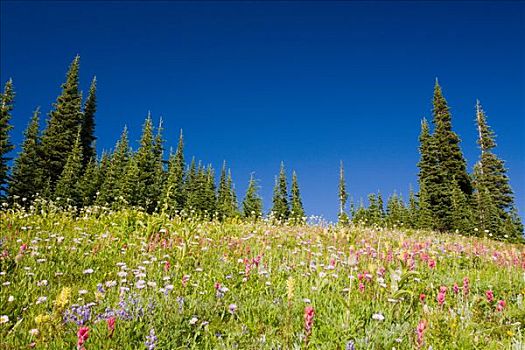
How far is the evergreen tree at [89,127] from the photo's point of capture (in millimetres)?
51344

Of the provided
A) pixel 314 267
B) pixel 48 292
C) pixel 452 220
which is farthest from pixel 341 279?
pixel 452 220

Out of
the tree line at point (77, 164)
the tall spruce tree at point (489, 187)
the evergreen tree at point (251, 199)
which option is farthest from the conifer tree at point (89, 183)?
the tall spruce tree at point (489, 187)

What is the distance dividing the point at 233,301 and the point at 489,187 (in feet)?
158

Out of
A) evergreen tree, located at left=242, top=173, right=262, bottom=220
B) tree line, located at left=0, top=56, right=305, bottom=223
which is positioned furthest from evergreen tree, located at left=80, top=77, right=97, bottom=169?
evergreen tree, located at left=242, top=173, right=262, bottom=220

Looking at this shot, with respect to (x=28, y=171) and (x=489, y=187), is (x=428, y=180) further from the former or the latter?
(x=28, y=171)

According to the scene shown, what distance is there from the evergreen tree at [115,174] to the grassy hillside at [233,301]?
39.2m

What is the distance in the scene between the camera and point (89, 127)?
5272 centimetres

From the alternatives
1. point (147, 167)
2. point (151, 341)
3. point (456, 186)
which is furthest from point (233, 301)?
point (147, 167)

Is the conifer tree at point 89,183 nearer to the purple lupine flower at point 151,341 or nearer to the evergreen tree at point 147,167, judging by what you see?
the evergreen tree at point 147,167

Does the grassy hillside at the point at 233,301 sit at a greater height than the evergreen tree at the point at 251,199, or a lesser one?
lesser

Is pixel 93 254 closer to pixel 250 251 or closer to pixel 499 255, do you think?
pixel 250 251

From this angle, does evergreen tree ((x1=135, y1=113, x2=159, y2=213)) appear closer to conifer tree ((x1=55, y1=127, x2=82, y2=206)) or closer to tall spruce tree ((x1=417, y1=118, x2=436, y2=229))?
conifer tree ((x1=55, y1=127, x2=82, y2=206))

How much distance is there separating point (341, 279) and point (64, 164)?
154 feet

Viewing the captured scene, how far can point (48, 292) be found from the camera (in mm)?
4641
